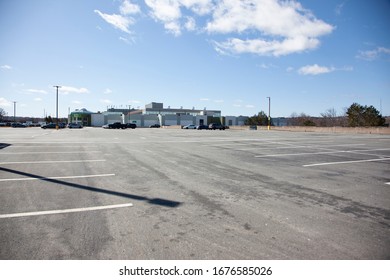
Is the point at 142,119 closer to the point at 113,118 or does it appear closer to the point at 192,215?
the point at 113,118

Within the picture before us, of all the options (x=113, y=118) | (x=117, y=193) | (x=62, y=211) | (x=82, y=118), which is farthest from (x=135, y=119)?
(x=62, y=211)

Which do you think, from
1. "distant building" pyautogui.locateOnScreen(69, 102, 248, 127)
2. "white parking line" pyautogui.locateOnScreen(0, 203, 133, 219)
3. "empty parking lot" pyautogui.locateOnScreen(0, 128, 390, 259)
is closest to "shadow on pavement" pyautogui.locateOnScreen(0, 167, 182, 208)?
"empty parking lot" pyautogui.locateOnScreen(0, 128, 390, 259)

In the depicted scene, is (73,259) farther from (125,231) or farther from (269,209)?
(269,209)

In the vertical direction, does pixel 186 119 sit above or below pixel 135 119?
above

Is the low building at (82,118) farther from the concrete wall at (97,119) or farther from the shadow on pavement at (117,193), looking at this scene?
the shadow on pavement at (117,193)

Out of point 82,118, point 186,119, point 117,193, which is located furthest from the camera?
point 186,119

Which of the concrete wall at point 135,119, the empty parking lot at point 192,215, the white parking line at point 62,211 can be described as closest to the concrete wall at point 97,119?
the concrete wall at point 135,119

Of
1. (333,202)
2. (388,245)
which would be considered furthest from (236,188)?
(388,245)

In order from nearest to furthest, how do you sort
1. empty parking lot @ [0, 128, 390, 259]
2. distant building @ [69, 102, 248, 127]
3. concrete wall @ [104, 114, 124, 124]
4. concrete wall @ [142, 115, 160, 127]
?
empty parking lot @ [0, 128, 390, 259]
distant building @ [69, 102, 248, 127]
concrete wall @ [104, 114, 124, 124]
concrete wall @ [142, 115, 160, 127]

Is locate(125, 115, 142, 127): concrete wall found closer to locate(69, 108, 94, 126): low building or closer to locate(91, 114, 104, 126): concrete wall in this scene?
locate(91, 114, 104, 126): concrete wall

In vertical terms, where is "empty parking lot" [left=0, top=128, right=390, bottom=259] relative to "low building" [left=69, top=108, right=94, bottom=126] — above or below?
below

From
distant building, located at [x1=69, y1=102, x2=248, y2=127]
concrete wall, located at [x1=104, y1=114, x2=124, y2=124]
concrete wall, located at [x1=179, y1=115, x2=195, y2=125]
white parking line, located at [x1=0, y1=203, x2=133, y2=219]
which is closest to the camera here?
white parking line, located at [x1=0, y1=203, x2=133, y2=219]
